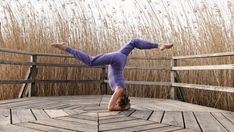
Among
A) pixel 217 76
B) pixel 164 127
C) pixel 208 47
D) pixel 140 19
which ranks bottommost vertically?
pixel 164 127

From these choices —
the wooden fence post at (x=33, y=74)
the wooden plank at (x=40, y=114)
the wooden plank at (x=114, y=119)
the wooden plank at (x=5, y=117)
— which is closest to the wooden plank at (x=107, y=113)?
the wooden plank at (x=114, y=119)

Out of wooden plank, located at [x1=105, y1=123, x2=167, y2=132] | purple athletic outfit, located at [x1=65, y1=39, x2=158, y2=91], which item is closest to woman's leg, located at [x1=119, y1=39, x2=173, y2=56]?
purple athletic outfit, located at [x1=65, y1=39, x2=158, y2=91]

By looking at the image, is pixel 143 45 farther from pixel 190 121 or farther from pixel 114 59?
pixel 190 121

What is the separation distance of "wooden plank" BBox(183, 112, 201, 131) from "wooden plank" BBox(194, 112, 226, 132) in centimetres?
4

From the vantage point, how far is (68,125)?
7.50ft

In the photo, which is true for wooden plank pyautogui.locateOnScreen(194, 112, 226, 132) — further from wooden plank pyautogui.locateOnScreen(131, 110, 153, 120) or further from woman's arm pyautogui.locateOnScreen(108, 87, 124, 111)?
woman's arm pyautogui.locateOnScreen(108, 87, 124, 111)

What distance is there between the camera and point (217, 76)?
4094mm

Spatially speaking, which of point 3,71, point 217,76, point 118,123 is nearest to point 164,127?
point 118,123

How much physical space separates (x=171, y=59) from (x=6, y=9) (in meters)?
2.88

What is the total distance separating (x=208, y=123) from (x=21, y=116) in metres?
1.52

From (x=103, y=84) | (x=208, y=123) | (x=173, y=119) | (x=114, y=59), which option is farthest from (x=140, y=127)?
(x=103, y=84)

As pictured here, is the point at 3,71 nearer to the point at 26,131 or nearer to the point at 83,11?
the point at 83,11

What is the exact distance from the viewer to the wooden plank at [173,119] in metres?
2.48

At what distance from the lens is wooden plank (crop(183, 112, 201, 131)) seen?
93.1 inches
